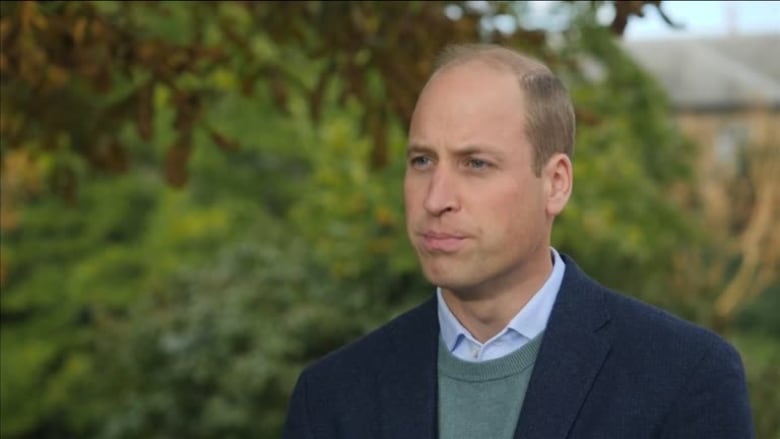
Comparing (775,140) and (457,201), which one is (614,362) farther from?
(775,140)

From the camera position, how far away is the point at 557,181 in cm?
315

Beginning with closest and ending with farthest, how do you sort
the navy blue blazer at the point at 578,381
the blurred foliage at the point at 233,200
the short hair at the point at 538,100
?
the navy blue blazer at the point at 578,381, the short hair at the point at 538,100, the blurred foliage at the point at 233,200

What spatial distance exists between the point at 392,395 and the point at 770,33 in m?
39.5

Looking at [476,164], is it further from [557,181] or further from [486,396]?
[486,396]

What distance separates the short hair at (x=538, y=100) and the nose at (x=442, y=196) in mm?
174

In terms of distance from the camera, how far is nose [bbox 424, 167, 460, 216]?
2.99 metres

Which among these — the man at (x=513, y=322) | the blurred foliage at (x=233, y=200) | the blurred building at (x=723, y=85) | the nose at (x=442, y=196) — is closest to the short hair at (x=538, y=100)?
the man at (x=513, y=322)

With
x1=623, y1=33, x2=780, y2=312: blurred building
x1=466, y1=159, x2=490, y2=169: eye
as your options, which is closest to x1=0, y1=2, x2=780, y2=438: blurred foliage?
x1=466, y1=159, x2=490, y2=169: eye

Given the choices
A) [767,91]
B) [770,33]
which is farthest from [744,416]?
[770,33]

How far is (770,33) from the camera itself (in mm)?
41344

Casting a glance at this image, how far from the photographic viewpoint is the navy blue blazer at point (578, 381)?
295 cm

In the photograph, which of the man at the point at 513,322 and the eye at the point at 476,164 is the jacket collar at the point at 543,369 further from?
the eye at the point at 476,164

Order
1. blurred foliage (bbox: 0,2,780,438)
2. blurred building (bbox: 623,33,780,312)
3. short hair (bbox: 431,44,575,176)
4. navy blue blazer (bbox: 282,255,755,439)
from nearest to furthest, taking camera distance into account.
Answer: navy blue blazer (bbox: 282,255,755,439) → short hair (bbox: 431,44,575,176) → blurred foliage (bbox: 0,2,780,438) → blurred building (bbox: 623,33,780,312)

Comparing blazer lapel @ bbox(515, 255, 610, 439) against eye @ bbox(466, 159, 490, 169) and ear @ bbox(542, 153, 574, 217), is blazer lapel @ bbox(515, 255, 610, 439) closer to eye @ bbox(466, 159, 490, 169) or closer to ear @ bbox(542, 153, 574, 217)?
ear @ bbox(542, 153, 574, 217)
